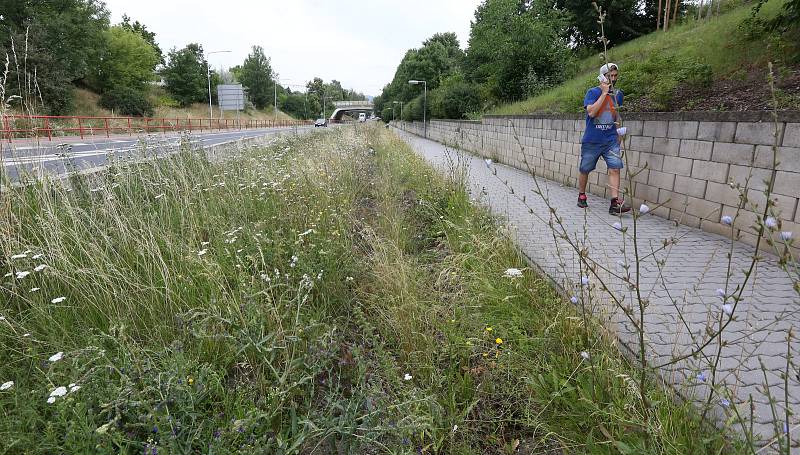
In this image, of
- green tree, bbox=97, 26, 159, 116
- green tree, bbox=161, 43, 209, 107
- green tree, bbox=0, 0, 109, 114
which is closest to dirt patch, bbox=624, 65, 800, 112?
green tree, bbox=0, 0, 109, 114

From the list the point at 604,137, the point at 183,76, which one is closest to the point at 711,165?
the point at 604,137

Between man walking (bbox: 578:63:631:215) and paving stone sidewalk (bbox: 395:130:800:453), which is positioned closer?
paving stone sidewalk (bbox: 395:130:800:453)

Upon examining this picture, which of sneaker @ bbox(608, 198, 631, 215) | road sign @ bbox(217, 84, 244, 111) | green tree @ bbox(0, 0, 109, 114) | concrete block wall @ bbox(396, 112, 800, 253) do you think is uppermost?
green tree @ bbox(0, 0, 109, 114)

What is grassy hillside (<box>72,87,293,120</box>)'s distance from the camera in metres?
41.8

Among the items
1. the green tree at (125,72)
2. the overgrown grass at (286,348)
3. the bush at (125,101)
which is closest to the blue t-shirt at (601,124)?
the overgrown grass at (286,348)

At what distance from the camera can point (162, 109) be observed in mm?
54688

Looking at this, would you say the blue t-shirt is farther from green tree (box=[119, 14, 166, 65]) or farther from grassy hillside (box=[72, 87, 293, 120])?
green tree (box=[119, 14, 166, 65])

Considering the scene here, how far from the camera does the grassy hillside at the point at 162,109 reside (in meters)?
41.8

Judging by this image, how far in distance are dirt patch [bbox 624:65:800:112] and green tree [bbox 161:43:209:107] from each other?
6776 centimetres

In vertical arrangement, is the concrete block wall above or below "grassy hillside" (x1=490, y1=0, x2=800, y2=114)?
below

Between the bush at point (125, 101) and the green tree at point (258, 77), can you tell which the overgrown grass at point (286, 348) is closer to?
the bush at point (125, 101)

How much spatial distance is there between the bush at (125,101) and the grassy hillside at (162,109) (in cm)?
94

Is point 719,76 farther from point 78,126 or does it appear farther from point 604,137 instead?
point 78,126

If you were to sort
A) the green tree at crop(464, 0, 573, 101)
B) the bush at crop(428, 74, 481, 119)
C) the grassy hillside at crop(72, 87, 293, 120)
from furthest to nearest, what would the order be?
the grassy hillside at crop(72, 87, 293, 120) < the bush at crop(428, 74, 481, 119) < the green tree at crop(464, 0, 573, 101)
